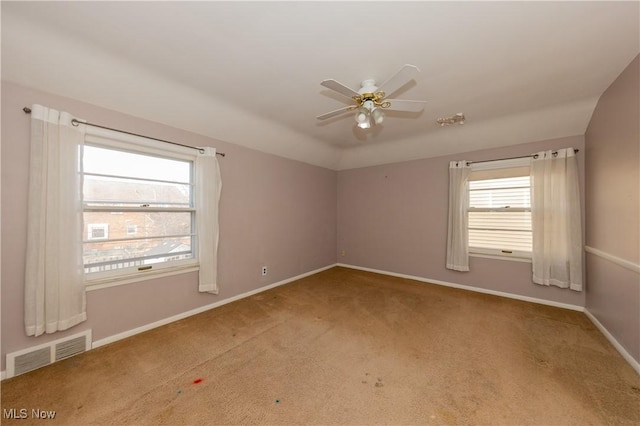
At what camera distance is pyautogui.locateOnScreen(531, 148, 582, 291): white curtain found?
3.01m

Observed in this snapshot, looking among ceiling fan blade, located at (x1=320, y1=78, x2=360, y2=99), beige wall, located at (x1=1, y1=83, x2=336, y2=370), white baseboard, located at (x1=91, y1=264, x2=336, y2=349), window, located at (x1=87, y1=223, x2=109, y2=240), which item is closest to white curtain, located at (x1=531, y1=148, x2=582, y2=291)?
ceiling fan blade, located at (x1=320, y1=78, x2=360, y2=99)

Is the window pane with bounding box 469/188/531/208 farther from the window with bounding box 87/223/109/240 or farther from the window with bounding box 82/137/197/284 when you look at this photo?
the window with bounding box 87/223/109/240

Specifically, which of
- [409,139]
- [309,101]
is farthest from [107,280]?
[409,139]

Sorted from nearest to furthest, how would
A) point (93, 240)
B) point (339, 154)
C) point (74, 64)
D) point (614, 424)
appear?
point (614, 424)
point (74, 64)
point (93, 240)
point (339, 154)

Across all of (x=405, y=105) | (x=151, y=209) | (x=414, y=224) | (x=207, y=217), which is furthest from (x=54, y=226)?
(x=414, y=224)

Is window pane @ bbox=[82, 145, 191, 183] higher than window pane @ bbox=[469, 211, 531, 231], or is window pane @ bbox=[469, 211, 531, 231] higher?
window pane @ bbox=[82, 145, 191, 183]

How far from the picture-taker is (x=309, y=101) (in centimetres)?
272

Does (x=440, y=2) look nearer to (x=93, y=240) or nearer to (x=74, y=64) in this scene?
(x=74, y=64)

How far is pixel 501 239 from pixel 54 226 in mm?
5358

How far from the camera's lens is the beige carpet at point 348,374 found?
4.93 ft

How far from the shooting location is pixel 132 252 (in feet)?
8.27

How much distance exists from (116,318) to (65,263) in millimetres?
725

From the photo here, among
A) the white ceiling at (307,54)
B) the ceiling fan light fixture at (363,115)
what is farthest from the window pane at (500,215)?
the ceiling fan light fixture at (363,115)

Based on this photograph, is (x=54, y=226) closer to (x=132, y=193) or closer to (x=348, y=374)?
(x=132, y=193)
